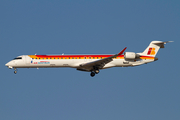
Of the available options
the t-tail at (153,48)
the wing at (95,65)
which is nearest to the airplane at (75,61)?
the wing at (95,65)

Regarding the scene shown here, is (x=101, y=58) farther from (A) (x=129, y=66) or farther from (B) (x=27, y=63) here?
(B) (x=27, y=63)

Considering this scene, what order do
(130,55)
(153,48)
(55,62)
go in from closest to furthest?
(130,55) → (55,62) → (153,48)

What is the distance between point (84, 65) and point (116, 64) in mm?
4942

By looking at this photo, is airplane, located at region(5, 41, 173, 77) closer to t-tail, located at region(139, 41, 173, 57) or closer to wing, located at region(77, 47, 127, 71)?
wing, located at region(77, 47, 127, 71)

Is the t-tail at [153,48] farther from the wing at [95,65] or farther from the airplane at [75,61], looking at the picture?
the wing at [95,65]

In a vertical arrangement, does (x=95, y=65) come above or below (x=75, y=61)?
below

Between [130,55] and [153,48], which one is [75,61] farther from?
[153,48]

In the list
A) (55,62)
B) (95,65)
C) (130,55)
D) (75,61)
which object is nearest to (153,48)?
A: (130,55)

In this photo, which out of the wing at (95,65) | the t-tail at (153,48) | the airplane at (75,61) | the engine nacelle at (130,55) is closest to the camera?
the wing at (95,65)

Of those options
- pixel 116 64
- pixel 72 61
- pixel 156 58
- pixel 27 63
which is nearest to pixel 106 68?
pixel 116 64

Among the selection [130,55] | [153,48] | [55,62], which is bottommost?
[55,62]

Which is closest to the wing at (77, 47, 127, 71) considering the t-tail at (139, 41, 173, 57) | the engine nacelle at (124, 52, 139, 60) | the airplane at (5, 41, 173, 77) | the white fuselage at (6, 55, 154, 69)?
the airplane at (5, 41, 173, 77)

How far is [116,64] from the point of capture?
40375 mm

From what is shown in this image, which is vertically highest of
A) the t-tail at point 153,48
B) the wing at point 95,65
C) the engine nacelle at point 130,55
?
the t-tail at point 153,48
